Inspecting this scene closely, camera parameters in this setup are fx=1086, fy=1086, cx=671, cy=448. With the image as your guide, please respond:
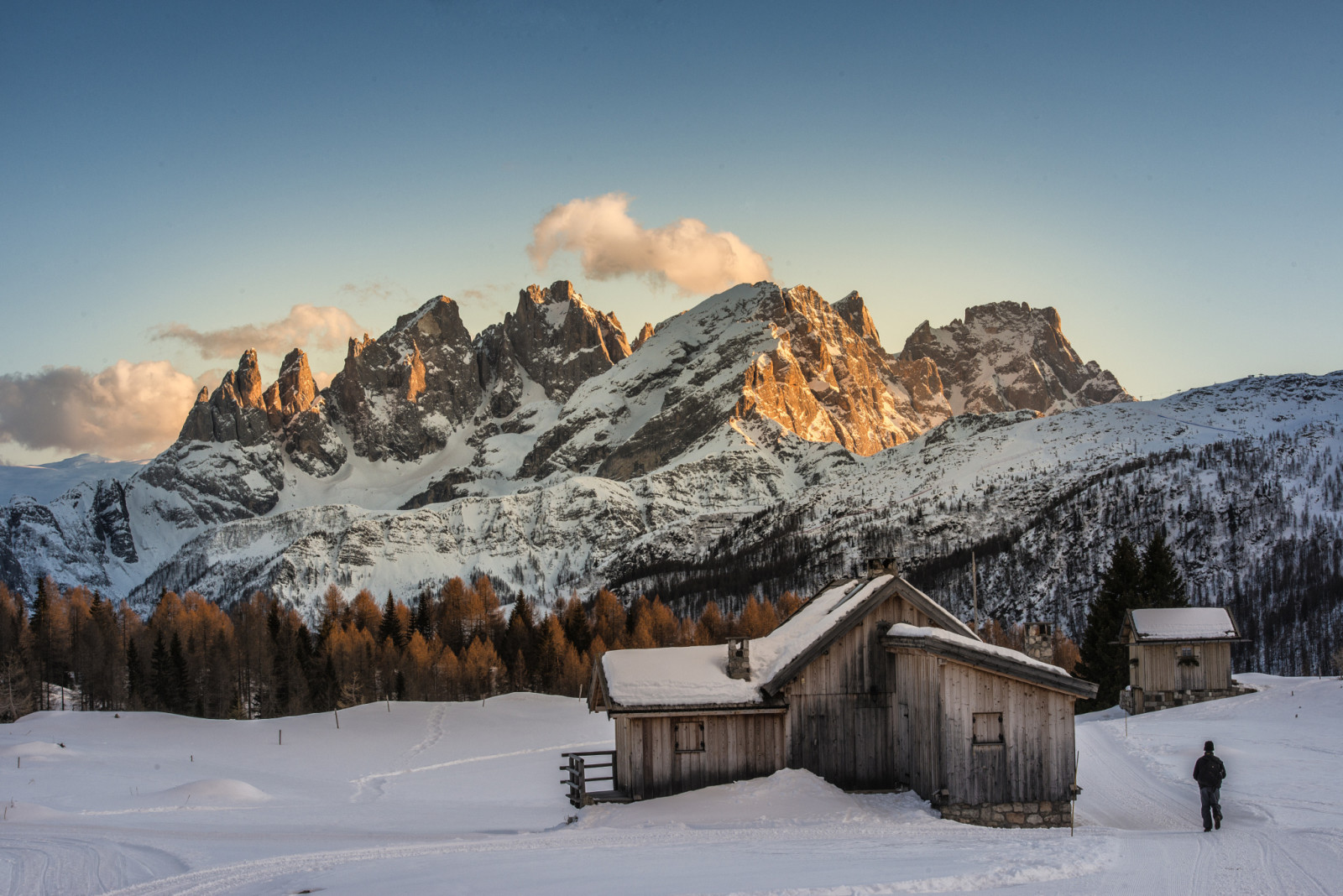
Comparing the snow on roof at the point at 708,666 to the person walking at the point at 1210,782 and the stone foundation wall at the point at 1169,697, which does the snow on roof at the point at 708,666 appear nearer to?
the person walking at the point at 1210,782

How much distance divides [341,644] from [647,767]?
82.6 m

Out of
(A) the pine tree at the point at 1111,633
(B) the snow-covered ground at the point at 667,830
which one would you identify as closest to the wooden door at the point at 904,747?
(B) the snow-covered ground at the point at 667,830

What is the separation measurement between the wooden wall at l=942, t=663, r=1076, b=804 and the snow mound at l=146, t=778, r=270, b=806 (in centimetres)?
2366

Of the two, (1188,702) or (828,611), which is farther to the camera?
Result: (1188,702)

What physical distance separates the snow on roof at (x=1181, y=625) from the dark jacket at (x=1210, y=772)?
36691 mm

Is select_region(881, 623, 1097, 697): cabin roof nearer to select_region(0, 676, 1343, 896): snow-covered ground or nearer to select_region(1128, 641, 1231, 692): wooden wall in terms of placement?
select_region(0, 676, 1343, 896): snow-covered ground

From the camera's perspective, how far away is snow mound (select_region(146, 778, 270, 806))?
3544 centimetres

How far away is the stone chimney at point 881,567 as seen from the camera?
2894 centimetres

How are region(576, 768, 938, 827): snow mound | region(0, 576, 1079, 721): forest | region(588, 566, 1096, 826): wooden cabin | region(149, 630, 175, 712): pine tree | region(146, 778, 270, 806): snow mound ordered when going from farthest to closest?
1. region(0, 576, 1079, 721): forest
2. region(149, 630, 175, 712): pine tree
3. region(146, 778, 270, 806): snow mound
4. region(588, 566, 1096, 826): wooden cabin
5. region(576, 768, 938, 827): snow mound

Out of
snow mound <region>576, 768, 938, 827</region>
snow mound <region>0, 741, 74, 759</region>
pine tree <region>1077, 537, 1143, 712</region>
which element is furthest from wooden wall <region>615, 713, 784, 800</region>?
pine tree <region>1077, 537, 1143, 712</region>

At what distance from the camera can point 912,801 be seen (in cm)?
2594

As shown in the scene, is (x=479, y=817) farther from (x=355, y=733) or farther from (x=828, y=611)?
(x=355, y=733)

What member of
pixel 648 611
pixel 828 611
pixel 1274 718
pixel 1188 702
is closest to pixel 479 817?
pixel 828 611

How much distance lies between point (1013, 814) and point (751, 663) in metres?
7.37
